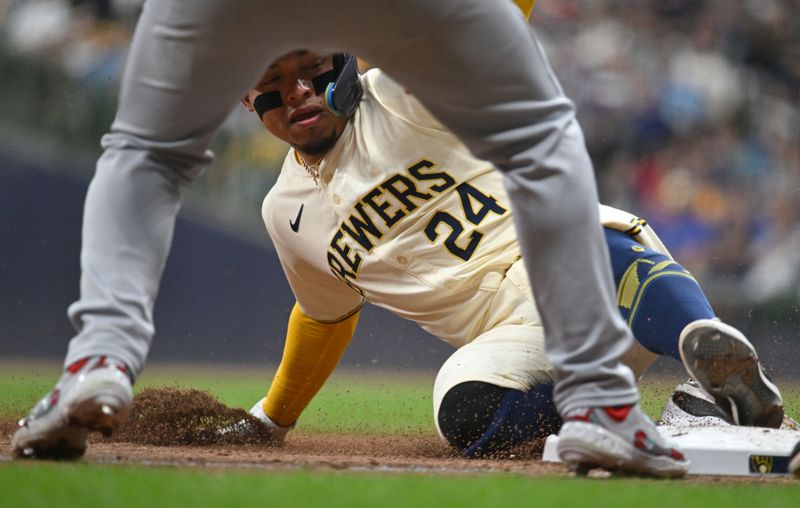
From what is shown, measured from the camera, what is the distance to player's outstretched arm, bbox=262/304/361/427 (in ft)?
10.2

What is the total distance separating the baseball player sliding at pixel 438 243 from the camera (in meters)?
2.43

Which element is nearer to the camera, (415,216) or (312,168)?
(415,216)

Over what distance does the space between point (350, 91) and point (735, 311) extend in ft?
13.8

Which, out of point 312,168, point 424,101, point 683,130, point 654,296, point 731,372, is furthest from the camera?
point 683,130

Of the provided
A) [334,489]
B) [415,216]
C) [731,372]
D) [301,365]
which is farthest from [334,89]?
[334,489]

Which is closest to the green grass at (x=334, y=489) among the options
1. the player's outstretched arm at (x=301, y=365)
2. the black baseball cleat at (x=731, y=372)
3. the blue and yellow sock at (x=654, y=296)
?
the black baseball cleat at (x=731, y=372)

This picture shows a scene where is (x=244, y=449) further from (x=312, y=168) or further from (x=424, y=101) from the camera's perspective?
(x=424, y=101)

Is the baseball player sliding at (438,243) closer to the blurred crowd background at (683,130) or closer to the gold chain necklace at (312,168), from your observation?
the gold chain necklace at (312,168)

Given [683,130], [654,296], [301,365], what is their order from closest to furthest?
1. [654,296]
2. [301,365]
3. [683,130]

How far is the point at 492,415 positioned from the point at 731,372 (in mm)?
572

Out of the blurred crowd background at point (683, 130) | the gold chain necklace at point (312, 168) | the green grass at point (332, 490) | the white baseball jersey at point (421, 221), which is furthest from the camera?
the blurred crowd background at point (683, 130)

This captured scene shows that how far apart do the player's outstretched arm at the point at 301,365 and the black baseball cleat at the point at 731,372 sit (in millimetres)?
1254

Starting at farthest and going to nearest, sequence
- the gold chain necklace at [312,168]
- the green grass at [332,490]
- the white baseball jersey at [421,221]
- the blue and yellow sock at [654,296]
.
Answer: the gold chain necklace at [312,168], the white baseball jersey at [421,221], the blue and yellow sock at [654,296], the green grass at [332,490]

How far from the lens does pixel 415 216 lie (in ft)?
8.63
